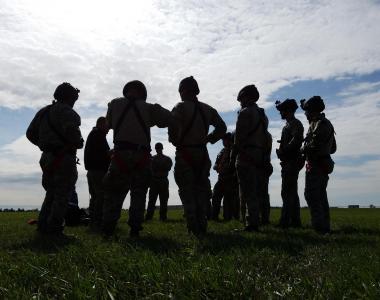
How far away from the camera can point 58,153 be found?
793 cm

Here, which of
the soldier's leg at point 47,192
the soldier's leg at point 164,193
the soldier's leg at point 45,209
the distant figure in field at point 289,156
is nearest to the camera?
the soldier's leg at point 47,192

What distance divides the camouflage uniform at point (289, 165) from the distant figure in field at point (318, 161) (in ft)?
3.02

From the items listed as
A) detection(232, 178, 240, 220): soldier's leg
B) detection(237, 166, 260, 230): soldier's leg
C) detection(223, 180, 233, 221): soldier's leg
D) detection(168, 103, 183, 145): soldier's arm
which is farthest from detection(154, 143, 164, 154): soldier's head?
detection(168, 103, 183, 145): soldier's arm

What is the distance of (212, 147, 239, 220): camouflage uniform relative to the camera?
14039 mm

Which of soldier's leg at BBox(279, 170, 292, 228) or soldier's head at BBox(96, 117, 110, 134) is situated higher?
soldier's head at BBox(96, 117, 110, 134)

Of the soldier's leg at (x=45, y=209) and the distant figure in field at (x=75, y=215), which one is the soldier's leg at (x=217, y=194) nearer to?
the distant figure in field at (x=75, y=215)

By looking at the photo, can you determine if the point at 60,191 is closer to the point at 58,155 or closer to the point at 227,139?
the point at 58,155

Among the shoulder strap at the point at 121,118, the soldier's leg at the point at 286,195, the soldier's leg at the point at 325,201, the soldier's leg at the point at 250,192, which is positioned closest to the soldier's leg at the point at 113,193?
A: the shoulder strap at the point at 121,118

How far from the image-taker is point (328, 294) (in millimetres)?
3078

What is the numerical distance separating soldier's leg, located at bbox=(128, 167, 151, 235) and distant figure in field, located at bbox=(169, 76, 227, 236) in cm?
70

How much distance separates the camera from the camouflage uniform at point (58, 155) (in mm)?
7863

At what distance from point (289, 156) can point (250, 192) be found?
6.45 ft

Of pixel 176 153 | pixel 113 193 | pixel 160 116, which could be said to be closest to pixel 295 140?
pixel 176 153

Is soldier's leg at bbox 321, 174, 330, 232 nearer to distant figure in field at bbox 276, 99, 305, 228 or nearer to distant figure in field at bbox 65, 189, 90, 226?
distant figure in field at bbox 276, 99, 305, 228
